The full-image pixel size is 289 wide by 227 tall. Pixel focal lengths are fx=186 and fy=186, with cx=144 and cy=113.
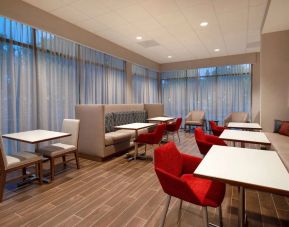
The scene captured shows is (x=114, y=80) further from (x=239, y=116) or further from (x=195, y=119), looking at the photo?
(x=239, y=116)

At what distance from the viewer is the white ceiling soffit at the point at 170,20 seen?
3428mm

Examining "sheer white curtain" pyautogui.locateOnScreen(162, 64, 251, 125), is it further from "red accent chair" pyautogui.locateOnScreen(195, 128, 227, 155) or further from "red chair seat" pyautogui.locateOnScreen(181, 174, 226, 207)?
"red chair seat" pyautogui.locateOnScreen(181, 174, 226, 207)

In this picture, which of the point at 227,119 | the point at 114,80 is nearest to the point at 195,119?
the point at 227,119

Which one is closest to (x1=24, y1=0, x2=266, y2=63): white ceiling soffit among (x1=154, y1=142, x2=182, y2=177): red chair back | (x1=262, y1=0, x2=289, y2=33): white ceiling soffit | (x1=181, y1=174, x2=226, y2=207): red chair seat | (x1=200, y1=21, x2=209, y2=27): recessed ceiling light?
(x1=200, y1=21, x2=209, y2=27): recessed ceiling light

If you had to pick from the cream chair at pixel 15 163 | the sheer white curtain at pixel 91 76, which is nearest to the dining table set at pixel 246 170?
the cream chair at pixel 15 163

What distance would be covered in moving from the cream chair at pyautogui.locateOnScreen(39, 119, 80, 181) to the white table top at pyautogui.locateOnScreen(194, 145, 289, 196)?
2.50 meters

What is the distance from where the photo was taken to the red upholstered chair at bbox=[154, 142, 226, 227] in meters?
1.36

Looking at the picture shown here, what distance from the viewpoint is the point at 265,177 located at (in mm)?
1185

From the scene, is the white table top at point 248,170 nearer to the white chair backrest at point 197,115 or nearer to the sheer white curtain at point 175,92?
the white chair backrest at point 197,115

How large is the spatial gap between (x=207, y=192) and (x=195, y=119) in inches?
250

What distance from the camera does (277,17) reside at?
11.7 ft

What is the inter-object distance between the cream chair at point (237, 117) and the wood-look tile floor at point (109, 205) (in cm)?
441

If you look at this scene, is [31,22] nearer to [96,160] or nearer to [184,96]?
[96,160]

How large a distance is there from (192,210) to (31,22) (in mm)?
4122
